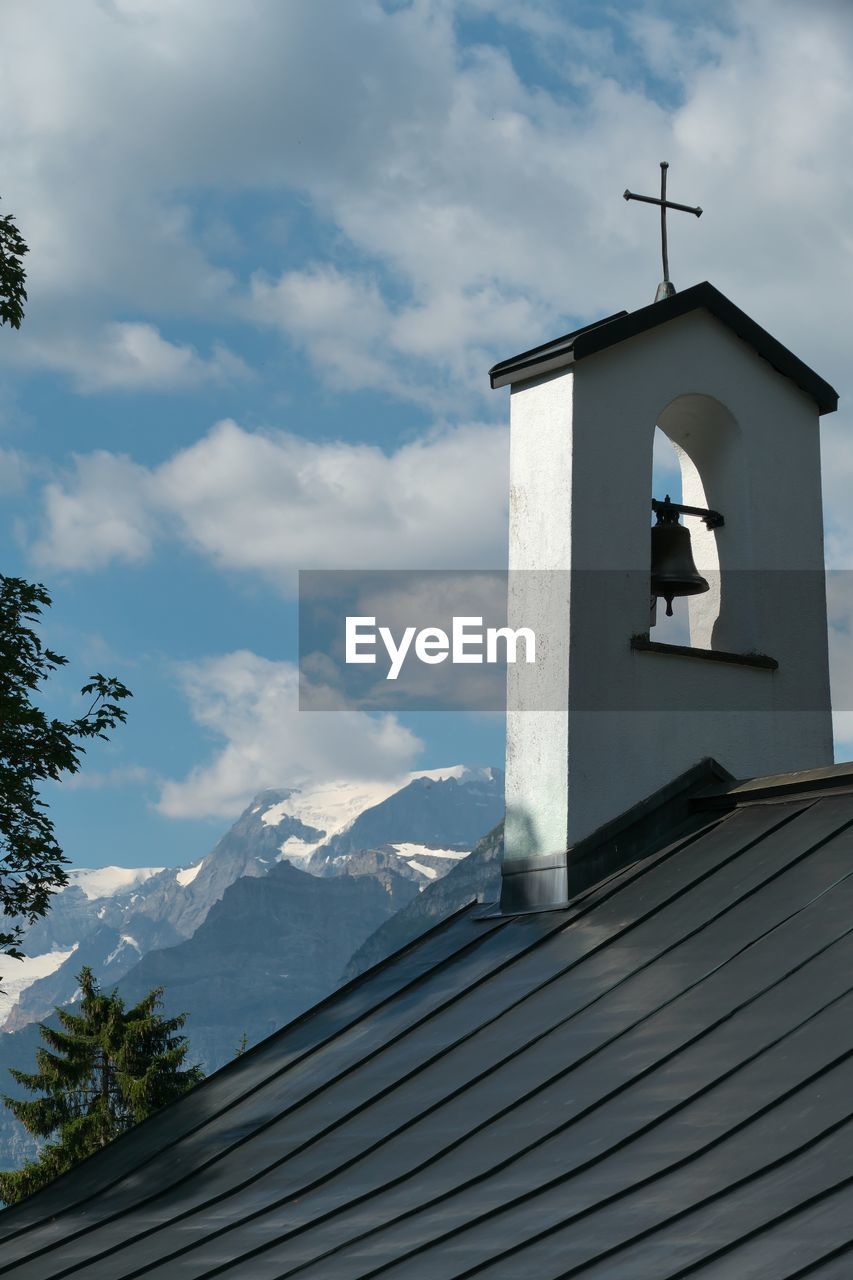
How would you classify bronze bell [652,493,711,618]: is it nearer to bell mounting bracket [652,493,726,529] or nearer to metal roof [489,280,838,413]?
bell mounting bracket [652,493,726,529]

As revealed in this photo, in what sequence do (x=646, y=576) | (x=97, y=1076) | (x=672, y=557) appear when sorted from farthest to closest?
(x=97, y=1076)
(x=672, y=557)
(x=646, y=576)

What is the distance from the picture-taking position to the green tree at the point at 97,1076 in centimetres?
3731

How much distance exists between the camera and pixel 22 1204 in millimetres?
7727

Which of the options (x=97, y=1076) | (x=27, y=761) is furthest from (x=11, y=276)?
(x=97, y=1076)

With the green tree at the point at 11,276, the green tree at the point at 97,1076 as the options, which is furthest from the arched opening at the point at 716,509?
the green tree at the point at 97,1076

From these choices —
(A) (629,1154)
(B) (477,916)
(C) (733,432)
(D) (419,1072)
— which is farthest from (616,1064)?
(C) (733,432)

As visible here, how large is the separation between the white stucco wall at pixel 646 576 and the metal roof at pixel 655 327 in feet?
0.21

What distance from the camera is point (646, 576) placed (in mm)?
8312

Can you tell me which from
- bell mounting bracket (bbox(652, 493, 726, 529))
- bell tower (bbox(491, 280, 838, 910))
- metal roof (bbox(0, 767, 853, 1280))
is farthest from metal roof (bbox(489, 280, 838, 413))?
metal roof (bbox(0, 767, 853, 1280))

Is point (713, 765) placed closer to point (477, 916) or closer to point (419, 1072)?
point (477, 916)

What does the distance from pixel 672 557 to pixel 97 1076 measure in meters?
34.7

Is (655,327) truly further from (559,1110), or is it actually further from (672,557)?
(559,1110)

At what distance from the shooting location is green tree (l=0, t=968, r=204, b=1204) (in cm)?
3731

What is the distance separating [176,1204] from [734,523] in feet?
14.7
